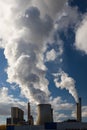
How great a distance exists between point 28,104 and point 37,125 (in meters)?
11.7

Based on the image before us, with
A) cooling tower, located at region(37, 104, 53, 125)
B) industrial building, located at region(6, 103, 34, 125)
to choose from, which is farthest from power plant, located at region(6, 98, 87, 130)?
industrial building, located at region(6, 103, 34, 125)

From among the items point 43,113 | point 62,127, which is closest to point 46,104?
point 43,113

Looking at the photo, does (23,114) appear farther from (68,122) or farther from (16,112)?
(68,122)

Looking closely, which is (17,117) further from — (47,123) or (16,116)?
(47,123)

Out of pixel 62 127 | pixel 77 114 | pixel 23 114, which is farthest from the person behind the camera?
pixel 23 114

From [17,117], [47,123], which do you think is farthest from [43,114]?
[17,117]

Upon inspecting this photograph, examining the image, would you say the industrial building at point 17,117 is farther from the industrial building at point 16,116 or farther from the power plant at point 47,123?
the power plant at point 47,123

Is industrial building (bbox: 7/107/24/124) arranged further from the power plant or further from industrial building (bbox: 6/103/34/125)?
the power plant

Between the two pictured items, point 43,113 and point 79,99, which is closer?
point 43,113

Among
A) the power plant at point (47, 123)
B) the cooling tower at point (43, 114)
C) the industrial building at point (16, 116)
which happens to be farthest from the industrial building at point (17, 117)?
the cooling tower at point (43, 114)

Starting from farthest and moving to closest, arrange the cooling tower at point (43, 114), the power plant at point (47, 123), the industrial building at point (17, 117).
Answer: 1. the industrial building at point (17, 117)
2. the cooling tower at point (43, 114)
3. the power plant at point (47, 123)

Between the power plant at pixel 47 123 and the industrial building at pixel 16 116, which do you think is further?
the industrial building at pixel 16 116

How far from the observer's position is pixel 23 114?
77.9 m

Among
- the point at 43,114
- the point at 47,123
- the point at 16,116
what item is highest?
the point at 16,116
